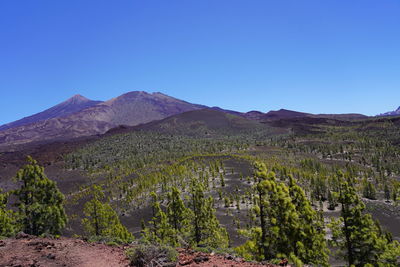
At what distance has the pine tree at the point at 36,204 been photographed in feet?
75.4

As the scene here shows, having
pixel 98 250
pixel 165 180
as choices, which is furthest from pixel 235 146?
pixel 98 250

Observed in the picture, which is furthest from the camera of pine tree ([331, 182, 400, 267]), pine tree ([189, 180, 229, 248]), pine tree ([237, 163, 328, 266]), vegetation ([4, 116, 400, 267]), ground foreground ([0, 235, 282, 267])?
pine tree ([189, 180, 229, 248])

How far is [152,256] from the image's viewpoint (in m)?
9.52

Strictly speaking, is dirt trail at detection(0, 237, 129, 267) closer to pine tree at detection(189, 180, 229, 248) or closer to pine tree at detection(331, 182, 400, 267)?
pine tree at detection(189, 180, 229, 248)

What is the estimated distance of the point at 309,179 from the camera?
6250 centimetres

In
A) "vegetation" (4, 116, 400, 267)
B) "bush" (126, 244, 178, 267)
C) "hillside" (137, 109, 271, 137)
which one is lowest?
"vegetation" (4, 116, 400, 267)

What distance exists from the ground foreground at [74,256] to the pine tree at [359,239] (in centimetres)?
879

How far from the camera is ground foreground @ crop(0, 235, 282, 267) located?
388 inches

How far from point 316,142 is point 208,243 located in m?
122

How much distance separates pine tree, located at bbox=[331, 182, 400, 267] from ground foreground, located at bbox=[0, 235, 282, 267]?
879 centimetres

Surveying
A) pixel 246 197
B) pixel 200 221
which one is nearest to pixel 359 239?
pixel 200 221

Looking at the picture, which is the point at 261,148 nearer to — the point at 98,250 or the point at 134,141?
the point at 134,141

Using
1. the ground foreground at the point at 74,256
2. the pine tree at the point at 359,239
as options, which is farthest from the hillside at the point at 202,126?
the ground foreground at the point at 74,256

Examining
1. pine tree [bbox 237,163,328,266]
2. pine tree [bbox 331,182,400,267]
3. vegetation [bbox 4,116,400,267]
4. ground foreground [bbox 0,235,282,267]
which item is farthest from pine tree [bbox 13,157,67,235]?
pine tree [bbox 331,182,400,267]
